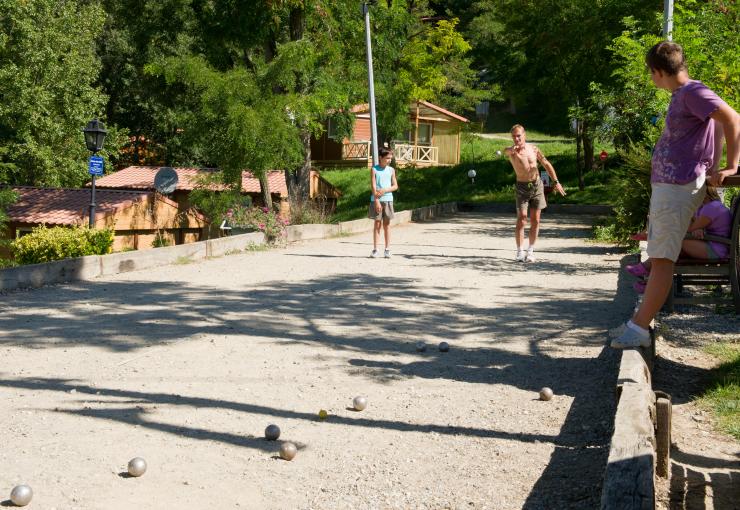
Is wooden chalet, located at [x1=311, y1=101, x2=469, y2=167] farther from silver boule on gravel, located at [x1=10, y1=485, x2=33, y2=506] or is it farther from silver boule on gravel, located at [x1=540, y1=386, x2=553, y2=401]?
silver boule on gravel, located at [x1=10, y1=485, x2=33, y2=506]

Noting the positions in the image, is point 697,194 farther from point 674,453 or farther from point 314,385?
point 314,385

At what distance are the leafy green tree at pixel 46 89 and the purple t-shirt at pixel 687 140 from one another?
38.3 meters

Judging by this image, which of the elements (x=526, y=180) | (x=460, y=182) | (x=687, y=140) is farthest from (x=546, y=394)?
(x=460, y=182)

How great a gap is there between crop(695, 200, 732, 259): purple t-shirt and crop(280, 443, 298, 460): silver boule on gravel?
11.2 feet

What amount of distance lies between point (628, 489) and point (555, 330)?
495 centimetres

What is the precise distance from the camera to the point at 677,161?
17.4 feet

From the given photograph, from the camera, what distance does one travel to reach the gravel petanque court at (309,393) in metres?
4.11

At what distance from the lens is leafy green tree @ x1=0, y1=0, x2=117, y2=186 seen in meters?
39.9

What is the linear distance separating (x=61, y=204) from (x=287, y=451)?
123 feet

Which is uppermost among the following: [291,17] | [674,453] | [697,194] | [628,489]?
[291,17]

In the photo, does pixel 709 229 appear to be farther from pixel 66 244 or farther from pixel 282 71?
pixel 282 71

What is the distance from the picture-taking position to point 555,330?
26.7ft

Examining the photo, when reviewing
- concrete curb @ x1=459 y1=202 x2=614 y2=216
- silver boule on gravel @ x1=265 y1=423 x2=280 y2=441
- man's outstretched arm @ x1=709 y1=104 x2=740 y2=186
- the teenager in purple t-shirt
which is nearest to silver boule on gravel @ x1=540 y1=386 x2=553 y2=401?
the teenager in purple t-shirt

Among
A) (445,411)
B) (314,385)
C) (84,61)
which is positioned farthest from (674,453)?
(84,61)
